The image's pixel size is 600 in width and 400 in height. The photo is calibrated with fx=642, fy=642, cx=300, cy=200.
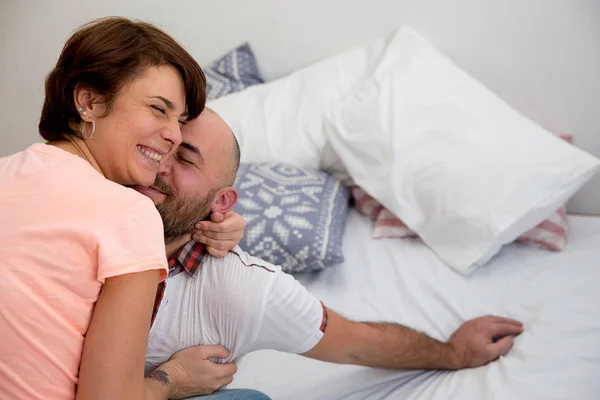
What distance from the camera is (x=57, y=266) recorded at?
88 cm

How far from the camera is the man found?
1.17 m

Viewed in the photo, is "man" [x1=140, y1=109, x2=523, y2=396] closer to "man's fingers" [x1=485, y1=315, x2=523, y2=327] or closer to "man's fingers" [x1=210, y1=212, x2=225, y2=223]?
"man's fingers" [x1=210, y1=212, x2=225, y2=223]

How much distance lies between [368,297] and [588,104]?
92 cm

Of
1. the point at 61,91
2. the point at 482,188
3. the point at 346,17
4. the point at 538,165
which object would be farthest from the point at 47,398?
the point at 346,17

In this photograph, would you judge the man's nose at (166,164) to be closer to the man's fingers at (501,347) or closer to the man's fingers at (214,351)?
the man's fingers at (214,351)

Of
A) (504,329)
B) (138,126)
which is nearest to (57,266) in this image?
(138,126)

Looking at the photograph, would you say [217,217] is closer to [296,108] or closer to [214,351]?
[214,351]

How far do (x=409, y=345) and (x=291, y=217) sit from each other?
0.52 m

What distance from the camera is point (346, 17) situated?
2111 mm

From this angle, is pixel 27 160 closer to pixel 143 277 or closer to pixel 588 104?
pixel 143 277

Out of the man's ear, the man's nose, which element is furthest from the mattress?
the man's nose

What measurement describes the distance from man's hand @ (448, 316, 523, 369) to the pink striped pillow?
1.15 ft

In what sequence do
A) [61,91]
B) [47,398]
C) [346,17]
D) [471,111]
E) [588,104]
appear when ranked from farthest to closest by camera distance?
[346,17]
[588,104]
[471,111]
[61,91]
[47,398]

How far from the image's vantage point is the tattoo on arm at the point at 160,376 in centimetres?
114
